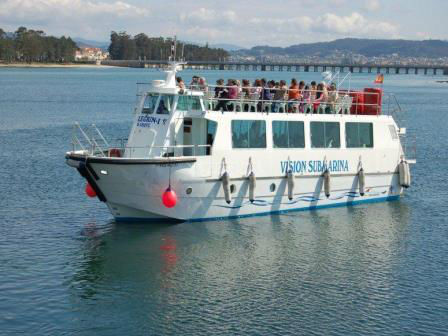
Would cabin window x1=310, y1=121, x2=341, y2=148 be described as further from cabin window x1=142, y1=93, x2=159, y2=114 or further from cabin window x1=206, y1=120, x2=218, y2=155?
cabin window x1=142, y1=93, x2=159, y2=114

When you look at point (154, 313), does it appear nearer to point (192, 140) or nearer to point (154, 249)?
point (154, 249)

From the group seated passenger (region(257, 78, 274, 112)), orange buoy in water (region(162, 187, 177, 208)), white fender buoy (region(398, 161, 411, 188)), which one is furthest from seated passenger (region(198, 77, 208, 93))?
white fender buoy (region(398, 161, 411, 188))

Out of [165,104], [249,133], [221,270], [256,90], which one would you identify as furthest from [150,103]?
[221,270]

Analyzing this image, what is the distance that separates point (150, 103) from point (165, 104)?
63 centimetres

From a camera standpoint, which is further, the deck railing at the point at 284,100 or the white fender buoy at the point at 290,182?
the white fender buoy at the point at 290,182

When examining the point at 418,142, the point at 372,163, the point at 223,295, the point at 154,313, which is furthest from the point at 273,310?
the point at 418,142

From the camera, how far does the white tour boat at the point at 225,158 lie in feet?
80.3

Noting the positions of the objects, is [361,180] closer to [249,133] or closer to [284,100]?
[284,100]

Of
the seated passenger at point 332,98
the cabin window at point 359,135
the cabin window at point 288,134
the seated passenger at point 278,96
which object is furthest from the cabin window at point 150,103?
the cabin window at point 359,135

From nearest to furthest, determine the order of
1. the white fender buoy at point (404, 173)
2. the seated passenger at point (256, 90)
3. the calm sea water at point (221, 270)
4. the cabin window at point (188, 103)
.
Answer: the calm sea water at point (221, 270)
the cabin window at point (188, 103)
the seated passenger at point (256, 90)
the white fender buoy at point (404, 173)

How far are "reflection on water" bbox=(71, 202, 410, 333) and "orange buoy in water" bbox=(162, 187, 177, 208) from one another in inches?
44.1

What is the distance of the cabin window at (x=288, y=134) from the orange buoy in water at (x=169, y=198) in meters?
4.82

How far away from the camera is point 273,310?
18.4m

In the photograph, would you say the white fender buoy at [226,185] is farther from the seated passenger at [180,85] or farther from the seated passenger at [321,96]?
the seated passenger at [321,96]
